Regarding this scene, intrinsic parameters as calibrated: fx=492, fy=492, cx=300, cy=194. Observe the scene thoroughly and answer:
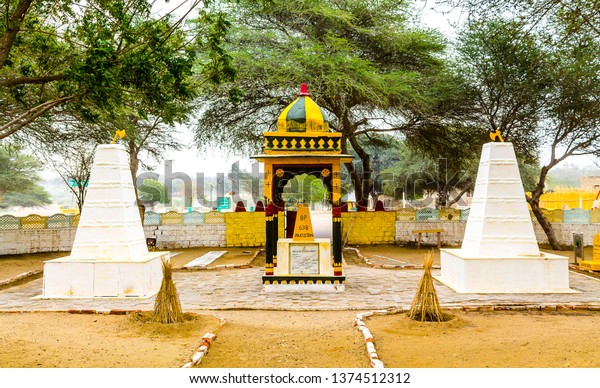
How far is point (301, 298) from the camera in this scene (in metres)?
9.59

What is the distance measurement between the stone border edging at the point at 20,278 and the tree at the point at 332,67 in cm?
775

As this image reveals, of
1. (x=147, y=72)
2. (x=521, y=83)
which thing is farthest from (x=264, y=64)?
(x=147, y=72)

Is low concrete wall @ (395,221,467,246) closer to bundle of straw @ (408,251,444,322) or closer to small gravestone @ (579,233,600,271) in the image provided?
small gravestone @ (579,233,600,271)

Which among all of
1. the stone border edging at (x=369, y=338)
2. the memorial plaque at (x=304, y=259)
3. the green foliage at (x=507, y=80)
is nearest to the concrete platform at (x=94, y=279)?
the memorial plaque at (x=304, y=259)

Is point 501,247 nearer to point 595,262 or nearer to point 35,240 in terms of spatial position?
point 595,262

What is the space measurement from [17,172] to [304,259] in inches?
1175

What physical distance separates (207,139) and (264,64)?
545 cm

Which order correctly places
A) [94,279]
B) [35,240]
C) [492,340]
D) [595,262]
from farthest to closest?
[35,240] → [595,262] → [94,279] → [492,340]

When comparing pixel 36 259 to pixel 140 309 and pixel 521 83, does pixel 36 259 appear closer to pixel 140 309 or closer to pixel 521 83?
pixel 140 309

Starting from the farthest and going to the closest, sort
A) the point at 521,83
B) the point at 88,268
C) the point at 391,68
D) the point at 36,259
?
the point at 391,68
the point at 521,83
the point at 36,259
the point at 88,268

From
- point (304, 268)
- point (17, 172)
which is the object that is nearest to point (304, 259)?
point (304, 268)

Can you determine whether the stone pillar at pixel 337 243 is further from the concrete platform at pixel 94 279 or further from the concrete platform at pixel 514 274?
the concrete platform at pixel 94 279

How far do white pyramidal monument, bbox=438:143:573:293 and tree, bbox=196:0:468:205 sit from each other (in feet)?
23.8

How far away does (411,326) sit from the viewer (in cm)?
675
